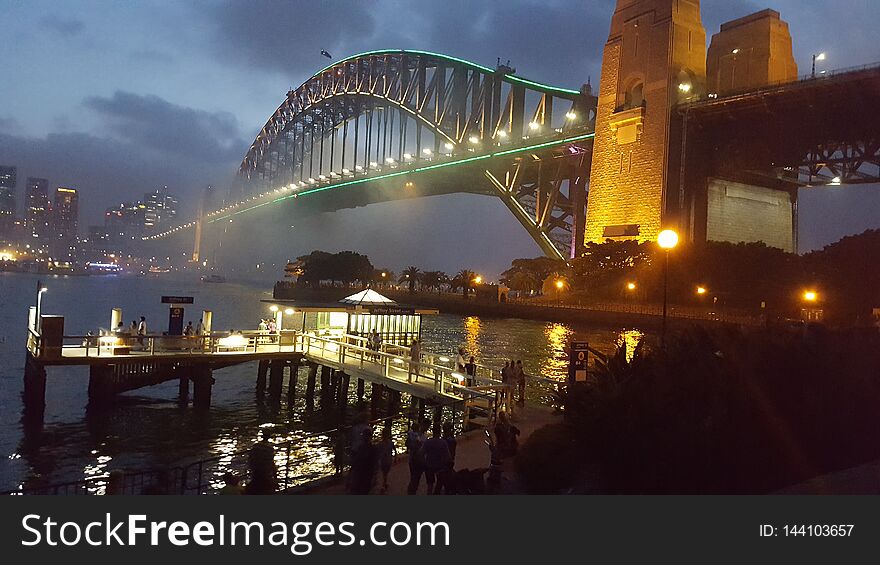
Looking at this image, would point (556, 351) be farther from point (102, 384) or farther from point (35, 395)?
point (35, 395)

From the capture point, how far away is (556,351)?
43000 mm

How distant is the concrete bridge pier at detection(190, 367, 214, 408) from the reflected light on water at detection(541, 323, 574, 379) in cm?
1167

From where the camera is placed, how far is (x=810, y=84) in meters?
43.4

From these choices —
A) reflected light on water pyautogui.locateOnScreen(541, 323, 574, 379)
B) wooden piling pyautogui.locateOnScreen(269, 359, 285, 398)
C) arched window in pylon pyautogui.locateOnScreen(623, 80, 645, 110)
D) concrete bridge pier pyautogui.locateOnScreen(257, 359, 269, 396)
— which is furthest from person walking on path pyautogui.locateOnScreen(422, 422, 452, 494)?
arched window in pylon pyautogui.locateOnScreen(623, 80, 645, 110)

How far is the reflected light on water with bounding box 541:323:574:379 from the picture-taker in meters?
33.9

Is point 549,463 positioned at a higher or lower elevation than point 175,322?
lower

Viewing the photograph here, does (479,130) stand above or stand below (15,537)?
above

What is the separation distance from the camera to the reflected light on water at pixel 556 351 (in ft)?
111

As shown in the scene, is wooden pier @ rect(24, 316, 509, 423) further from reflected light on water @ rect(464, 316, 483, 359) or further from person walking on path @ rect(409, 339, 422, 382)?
reflected light on water @ rect(464, 316, 483, 359)

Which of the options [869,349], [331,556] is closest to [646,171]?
[869,349]

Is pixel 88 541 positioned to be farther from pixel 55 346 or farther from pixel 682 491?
pixel 55 346

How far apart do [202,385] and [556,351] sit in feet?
83.3

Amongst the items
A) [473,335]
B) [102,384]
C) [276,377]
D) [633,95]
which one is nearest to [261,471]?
[102,384]

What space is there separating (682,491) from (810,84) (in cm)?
4367
